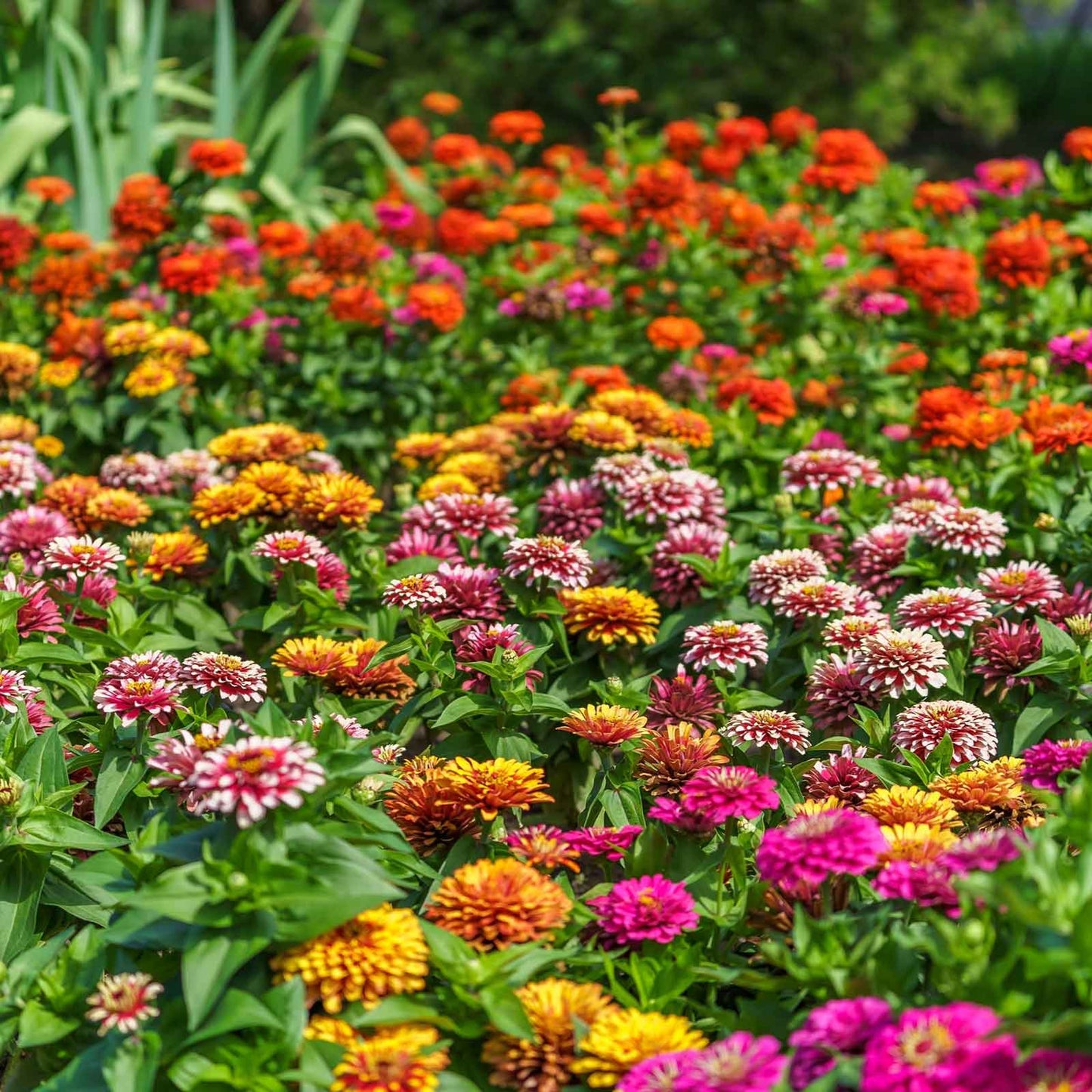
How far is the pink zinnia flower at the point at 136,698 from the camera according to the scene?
1962 mm

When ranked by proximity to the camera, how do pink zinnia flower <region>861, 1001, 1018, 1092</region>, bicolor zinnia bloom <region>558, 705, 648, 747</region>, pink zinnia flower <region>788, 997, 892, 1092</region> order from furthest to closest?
bicolor zinnia bloom <region>558, 705, 648, 747</region> → pink zinnia flower <region>788, 997, 892, 1092</region> → pink zinnia flower <region>861, 1001, 1018, 1092</region>

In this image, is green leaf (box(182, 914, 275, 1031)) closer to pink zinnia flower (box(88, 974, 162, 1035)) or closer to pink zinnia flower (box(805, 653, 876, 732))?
pink zinnia flower (box(88, 974, 162, 1035))

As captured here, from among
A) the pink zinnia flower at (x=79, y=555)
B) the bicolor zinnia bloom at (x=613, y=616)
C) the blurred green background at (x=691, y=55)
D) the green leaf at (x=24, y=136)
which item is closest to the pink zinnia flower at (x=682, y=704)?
the bicolor zinnia bloom at (x=613, y=616)

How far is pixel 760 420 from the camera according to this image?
3.27 m

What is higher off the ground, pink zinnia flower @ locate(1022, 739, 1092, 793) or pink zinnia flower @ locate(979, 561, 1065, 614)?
pink zinnia flower @ locate(1022, 739, 1092, 793)

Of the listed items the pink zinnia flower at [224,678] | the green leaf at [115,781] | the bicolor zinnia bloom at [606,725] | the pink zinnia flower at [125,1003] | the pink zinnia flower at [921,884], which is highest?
the pink zinnia flower at [921,884]

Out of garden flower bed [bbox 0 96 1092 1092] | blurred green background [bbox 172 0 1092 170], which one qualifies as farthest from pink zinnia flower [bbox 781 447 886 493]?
blurred green background [bbox 172 0 1092 170]

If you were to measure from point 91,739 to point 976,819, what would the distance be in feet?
4.35

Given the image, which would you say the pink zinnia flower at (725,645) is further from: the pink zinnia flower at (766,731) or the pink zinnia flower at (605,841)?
the pink zinnia flower at (605,841)

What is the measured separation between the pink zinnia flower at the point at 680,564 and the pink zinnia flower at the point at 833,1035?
1.26 m

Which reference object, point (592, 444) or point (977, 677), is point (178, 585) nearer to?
point (592, 444)

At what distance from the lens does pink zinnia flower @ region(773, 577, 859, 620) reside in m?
2.32

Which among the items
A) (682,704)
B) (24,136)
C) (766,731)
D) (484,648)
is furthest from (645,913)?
(24,136)

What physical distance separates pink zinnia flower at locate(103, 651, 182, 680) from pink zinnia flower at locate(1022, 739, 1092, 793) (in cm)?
125
